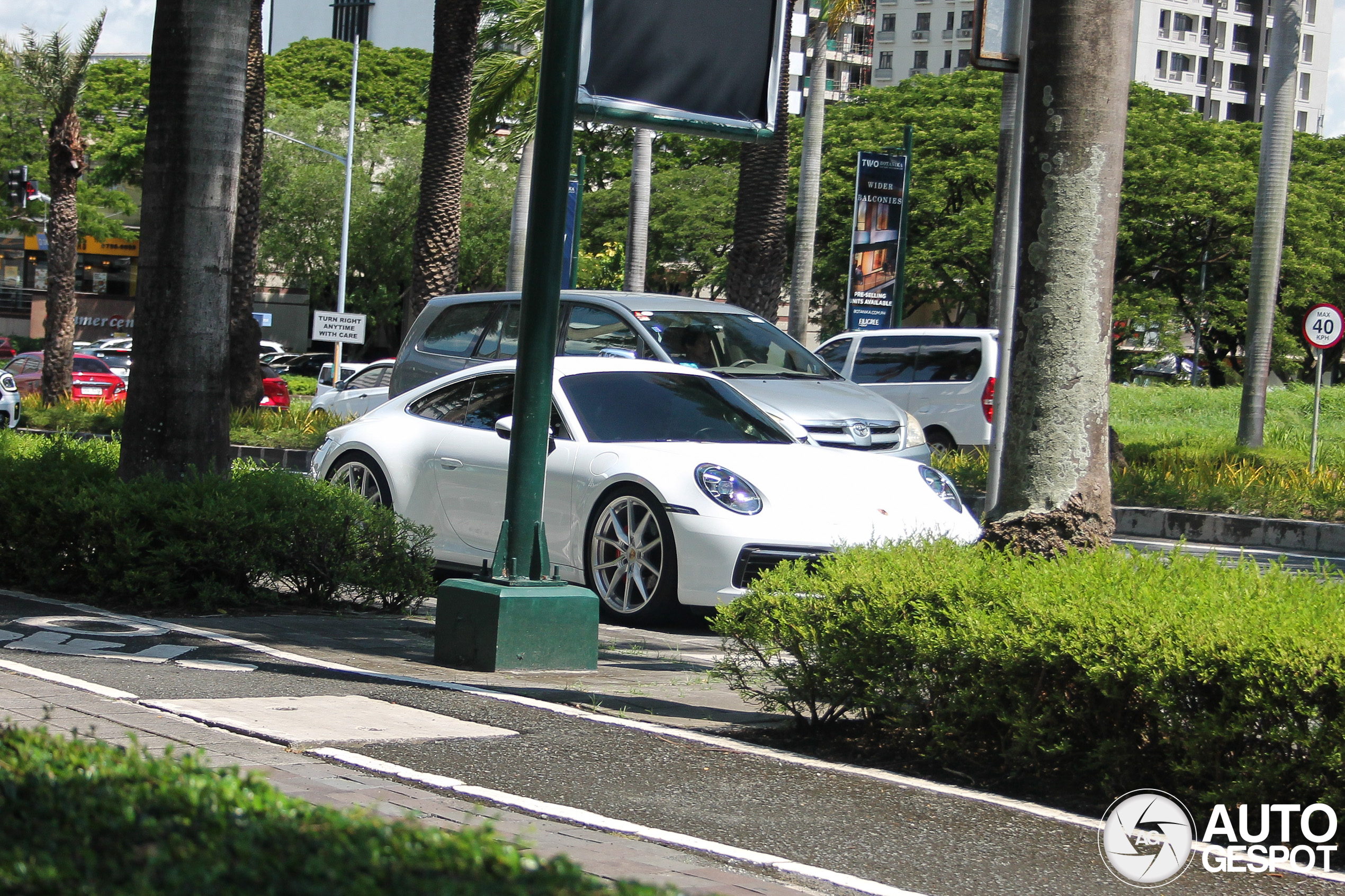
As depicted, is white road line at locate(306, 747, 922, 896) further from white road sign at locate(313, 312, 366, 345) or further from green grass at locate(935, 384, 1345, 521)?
white road sign at locate(313, 312, 366, 345)

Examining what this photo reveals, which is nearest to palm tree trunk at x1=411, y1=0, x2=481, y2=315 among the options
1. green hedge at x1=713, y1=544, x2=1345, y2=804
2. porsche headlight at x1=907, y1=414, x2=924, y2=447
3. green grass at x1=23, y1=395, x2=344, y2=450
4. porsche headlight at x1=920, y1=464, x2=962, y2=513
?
green grass at x1=23, y1=395, x2=344, y2=450

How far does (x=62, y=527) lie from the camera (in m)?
8.56

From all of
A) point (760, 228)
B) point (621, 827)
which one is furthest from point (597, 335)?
point (621, 827)

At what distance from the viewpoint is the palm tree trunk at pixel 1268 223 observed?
70.6ft

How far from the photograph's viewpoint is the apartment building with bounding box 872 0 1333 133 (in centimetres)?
9212

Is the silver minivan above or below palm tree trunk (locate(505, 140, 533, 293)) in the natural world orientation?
below

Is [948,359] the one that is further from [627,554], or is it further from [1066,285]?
[1066,285]

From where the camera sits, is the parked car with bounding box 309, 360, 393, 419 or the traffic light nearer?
the parked car with bounding box 309, 360, 393, 419

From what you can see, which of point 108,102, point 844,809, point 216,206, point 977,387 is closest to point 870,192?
point 977,387

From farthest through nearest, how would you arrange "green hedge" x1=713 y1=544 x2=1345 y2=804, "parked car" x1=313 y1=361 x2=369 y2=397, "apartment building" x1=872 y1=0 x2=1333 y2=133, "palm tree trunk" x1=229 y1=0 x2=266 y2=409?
"apartment building" x1=872 y1=0 x2=1333 y2=133, "parked car" x1=313 y1=361 x2=369 y2=397, "palm tree trunk" x1=229 y1=0 x2=266 y2=409, "green hedge" x1=713 y1=544 x2=1345 y2=804

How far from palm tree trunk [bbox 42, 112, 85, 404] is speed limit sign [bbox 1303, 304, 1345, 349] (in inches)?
935

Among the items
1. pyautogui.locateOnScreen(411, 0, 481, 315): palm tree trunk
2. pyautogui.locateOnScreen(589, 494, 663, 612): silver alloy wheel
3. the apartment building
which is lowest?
pyautogui.locateOnScreen(589, 494, 663, 612): silver alloy wheel

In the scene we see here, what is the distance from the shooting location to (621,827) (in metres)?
4.36

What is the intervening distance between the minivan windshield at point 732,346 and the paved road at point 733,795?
→ 7.29 meters
